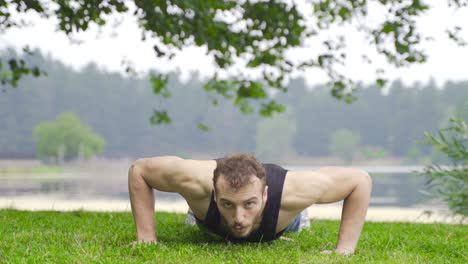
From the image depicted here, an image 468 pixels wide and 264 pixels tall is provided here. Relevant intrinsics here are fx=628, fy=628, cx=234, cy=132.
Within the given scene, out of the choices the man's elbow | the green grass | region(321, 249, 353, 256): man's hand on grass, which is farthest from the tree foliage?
region(321, 249, 353, 256): man's hand on grass

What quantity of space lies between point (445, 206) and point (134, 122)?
9550 centimetres

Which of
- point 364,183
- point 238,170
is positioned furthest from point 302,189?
point 238,170

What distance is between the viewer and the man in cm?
477

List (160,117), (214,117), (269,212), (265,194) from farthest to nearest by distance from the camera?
(214,117) < (160,117) < (269,212) < (265,194)

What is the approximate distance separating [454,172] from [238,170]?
5.48 m

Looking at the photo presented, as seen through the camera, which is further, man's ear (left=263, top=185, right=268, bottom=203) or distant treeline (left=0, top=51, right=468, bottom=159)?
distant treeline (left=0, top=51, right=468, bottom=159)

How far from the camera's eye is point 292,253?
16.6 ft

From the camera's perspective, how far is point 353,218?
5.20 meters

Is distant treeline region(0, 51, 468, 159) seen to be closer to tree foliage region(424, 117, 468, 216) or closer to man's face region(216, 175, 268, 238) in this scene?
tree foliage region(424, 117, 468, 216)

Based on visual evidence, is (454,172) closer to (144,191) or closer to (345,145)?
(144,191)

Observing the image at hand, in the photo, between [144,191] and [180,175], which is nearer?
[180,175]

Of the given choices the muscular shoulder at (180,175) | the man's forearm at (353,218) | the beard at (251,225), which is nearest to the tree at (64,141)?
the muscular shoulder at (180,175)

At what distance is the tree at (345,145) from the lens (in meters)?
99.1

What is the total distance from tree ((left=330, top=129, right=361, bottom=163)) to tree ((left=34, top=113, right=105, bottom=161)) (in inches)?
1519
